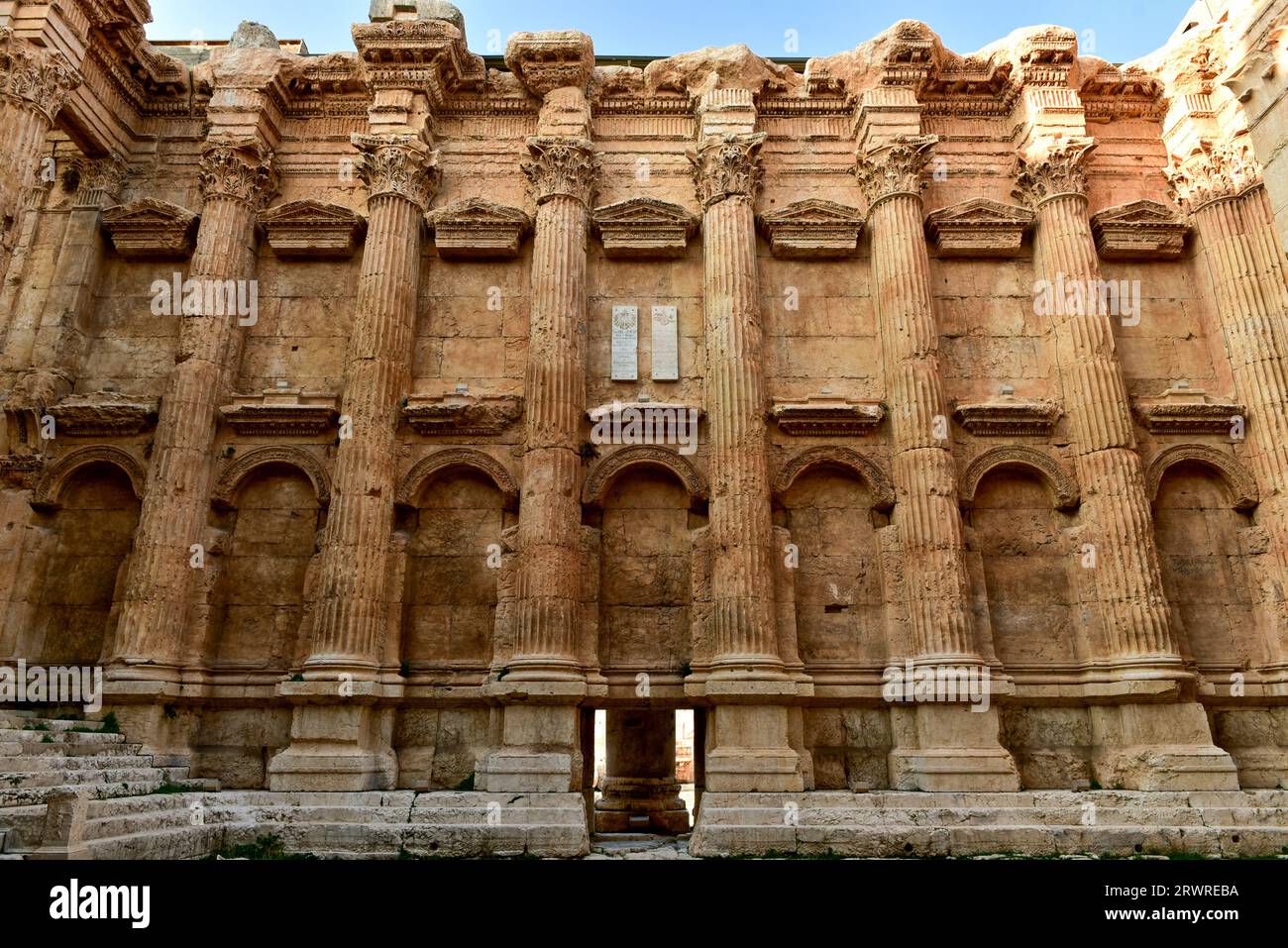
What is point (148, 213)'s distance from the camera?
1611 cm

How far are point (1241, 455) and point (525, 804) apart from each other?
13.7 m

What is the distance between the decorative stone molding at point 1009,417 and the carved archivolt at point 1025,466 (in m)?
0.32

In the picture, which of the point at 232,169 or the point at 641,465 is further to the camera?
the point at 232,169

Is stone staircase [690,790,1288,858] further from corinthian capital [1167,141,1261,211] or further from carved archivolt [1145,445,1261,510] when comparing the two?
corinthian capital [1167,141,1261,211]

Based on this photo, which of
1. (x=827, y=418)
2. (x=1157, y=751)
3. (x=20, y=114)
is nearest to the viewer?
(x=1157, y=751)

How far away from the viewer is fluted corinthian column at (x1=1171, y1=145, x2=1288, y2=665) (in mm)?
14047

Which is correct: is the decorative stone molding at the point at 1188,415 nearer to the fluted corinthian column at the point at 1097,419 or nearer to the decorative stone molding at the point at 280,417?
the fluted corinthian column at the point at 1097,419

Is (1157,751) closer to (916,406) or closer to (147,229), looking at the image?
(916,406)

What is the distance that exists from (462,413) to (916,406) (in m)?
7.99

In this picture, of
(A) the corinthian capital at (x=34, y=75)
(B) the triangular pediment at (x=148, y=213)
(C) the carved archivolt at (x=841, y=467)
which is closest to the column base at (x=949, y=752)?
(C) the carved archivolt at (x=841, y=467)

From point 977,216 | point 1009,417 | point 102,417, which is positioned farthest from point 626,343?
point 102,417
